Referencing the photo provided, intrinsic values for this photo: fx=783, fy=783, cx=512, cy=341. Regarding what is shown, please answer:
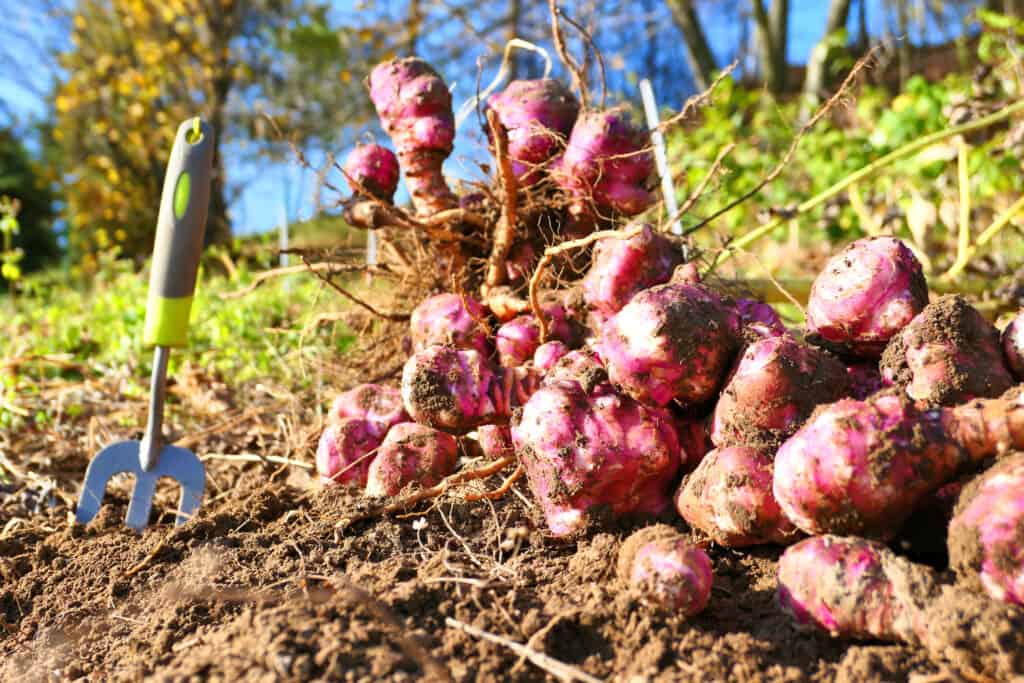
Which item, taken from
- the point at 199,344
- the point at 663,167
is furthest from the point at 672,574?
the point at 199,344

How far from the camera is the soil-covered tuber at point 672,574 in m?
1.00

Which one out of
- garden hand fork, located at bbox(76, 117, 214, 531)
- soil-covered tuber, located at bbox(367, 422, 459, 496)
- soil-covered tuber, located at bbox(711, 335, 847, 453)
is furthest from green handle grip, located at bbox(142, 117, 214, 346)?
soil-covered tuber, located at bbox(711, 335, 847, 453)

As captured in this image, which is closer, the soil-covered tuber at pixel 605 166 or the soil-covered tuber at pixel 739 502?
the soil-covered tuber at pixel 739 502

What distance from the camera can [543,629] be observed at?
97 cm

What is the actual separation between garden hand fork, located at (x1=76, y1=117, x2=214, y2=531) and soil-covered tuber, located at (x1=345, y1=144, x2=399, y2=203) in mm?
419

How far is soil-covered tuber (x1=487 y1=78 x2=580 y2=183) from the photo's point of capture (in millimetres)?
1899

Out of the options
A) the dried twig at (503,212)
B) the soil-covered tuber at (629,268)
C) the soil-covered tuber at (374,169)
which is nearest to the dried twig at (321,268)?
the soil-covered tuber at (374,169)

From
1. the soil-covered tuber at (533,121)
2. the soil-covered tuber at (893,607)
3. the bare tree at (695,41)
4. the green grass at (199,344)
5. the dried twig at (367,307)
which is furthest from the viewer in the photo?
the bare tree at (695,41)

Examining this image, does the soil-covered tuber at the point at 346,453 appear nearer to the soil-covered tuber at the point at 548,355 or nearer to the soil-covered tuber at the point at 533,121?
the soil-covered tuber at the point at 548,355

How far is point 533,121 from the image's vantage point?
189 cm

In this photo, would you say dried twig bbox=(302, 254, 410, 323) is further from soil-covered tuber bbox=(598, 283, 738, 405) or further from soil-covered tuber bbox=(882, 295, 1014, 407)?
soil-covered tuber bbox=(882, 295, 1014, 407)

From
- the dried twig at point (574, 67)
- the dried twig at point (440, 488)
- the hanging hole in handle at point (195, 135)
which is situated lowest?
the dried twig at point (440, 488)

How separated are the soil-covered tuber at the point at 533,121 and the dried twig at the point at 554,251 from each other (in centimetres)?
41

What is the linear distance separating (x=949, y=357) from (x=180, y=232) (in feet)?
4.76
